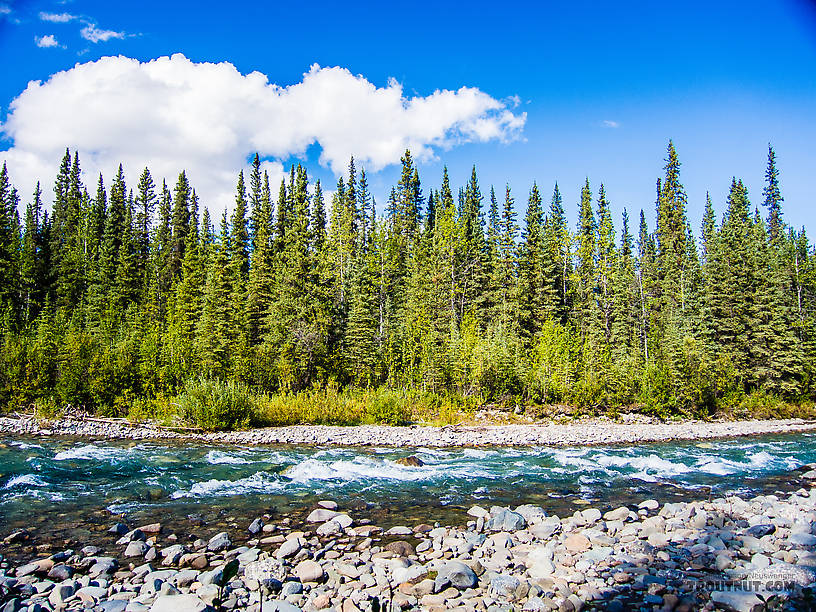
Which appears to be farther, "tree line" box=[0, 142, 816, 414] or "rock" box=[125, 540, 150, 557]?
"tree line" box=[0, 142, 816, 414]

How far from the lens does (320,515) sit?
862 cm

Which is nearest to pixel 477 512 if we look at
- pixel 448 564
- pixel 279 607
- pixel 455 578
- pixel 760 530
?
pixel 448 564

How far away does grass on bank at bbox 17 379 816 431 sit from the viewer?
1894 centimetres

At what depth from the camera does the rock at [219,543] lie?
23.3 feet

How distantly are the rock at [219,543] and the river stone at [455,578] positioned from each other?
3.36 meters

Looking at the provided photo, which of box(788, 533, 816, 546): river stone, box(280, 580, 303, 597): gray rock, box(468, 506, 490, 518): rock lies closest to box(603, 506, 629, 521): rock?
box(468, 506, 490, 518): rock

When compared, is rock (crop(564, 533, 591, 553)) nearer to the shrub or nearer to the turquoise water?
the turquoise water

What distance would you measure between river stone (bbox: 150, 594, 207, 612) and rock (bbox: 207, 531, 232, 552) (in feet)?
5.51

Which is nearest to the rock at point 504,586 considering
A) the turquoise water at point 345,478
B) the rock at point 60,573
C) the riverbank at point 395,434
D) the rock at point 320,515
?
the turquoise water at point 345,478

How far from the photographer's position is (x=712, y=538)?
273 inches

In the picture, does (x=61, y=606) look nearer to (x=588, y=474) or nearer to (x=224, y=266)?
(x=588, y=474)

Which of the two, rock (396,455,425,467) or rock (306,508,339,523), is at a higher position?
rock (306,508,339,523)

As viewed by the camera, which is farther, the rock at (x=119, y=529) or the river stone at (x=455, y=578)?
the rock at (x=119, y=529)

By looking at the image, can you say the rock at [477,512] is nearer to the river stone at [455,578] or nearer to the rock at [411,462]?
the river stone at [455,578]
